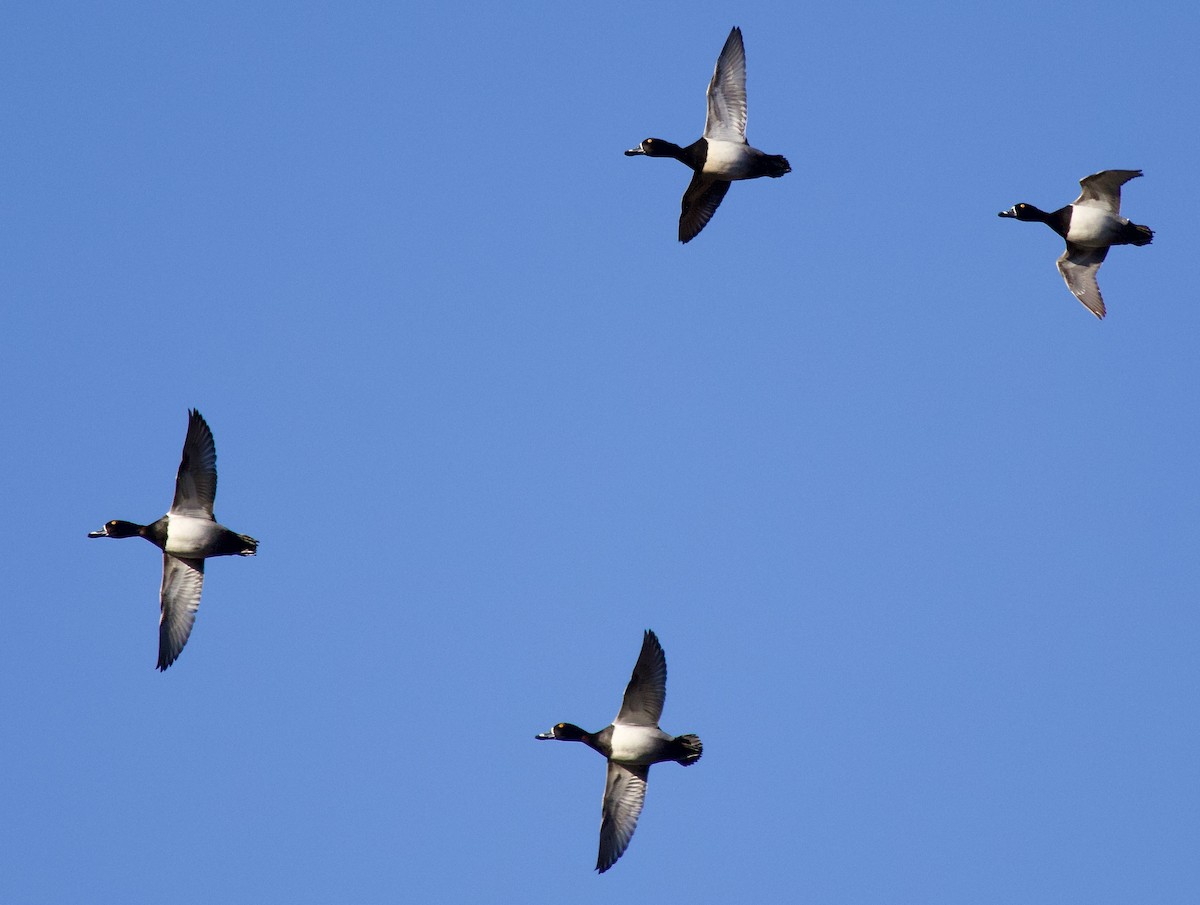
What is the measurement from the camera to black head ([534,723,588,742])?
1121 inches

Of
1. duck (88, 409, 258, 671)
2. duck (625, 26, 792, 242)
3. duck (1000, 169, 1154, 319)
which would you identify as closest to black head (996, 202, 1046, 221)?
duck (1000, 169, 1154, 319)

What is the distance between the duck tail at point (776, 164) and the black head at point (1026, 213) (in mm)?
4072

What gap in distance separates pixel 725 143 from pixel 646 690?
Result: 9.70 metres

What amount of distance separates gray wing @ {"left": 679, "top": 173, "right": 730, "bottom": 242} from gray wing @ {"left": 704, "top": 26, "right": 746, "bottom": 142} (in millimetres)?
908

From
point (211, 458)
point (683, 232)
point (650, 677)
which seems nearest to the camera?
point (650, 677)

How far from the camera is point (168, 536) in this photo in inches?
1184

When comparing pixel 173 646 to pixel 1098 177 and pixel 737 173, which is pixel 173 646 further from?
pixel 1098 177

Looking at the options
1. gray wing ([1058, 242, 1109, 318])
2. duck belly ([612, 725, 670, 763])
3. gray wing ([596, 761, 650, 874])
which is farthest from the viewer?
gray wing ([1058, 242, 1109, 318])

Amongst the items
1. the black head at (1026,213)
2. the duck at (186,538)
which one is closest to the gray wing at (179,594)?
the duck at (186,538)

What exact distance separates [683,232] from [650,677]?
28.0 ft

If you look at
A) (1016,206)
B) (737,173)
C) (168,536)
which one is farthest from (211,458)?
(1016,206)

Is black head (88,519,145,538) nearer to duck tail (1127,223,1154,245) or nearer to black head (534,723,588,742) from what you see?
black head (534,723,588,742)

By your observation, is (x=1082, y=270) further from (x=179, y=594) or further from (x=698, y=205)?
(x=179, y=594)

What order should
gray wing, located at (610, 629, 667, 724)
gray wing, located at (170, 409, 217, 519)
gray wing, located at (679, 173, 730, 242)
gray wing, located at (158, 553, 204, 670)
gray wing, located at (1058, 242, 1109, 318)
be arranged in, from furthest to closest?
gray wing, located at (679, 173, 730, 242) < gray wing, located at (1058, 242, 1109, 318) < gray wing, located at (158, 553, 204, 670) < gray wing, located at (170, 409, 217, 519) < gray wing, located at (610, 629, 667, 724)
